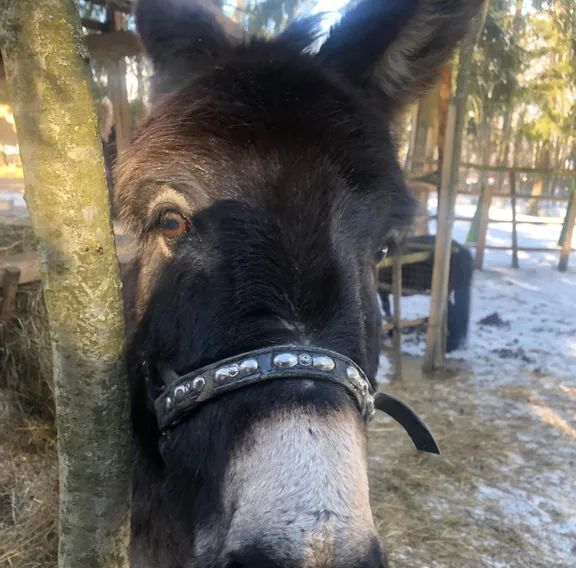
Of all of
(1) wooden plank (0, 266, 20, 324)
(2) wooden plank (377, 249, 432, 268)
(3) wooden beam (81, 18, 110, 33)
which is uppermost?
(3) wooden beam (81, 18, 110, 33)

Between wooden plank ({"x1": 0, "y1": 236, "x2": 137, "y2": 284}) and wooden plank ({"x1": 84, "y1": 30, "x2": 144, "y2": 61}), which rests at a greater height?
wooden plank ({"x1": 84, "y1": 30, "x2": 144, "y2": 61})

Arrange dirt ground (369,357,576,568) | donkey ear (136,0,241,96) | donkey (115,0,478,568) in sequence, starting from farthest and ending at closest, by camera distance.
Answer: dirt ground (369,357,576,568) < donkey ear (136,0,241,96) < donkey (115,0,478,568)

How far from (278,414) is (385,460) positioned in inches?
167

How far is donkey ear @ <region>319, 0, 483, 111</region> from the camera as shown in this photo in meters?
1.97

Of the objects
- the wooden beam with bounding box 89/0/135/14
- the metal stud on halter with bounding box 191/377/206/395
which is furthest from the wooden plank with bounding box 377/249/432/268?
the metal stud on halter with bounding box 191/377/206/395

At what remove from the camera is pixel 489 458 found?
5.20 metres

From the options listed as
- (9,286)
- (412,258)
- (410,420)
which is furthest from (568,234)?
(9,286)

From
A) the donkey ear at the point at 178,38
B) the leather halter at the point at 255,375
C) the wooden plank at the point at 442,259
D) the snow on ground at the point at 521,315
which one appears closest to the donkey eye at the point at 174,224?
the leather halter at the point at 255,375

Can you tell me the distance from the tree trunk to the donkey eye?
0.29 meters

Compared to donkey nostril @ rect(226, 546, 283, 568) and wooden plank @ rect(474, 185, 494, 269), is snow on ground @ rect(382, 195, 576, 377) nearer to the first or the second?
wooden plank @ rect(474, 185, 494, 269)

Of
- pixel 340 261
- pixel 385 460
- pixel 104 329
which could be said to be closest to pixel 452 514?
pixel 385 460

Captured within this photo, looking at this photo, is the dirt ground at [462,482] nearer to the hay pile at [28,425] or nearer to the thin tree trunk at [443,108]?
the hay pile at [28,425]

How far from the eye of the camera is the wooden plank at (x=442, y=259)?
21.5 ft

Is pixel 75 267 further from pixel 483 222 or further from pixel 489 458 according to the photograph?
pixel 483 222
